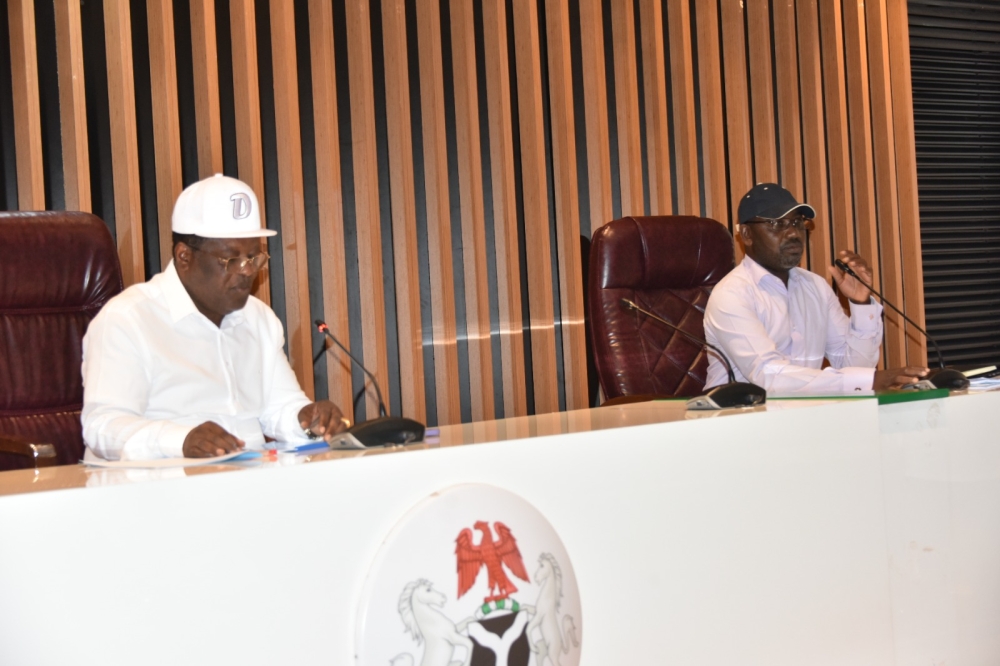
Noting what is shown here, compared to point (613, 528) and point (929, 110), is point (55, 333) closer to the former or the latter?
point (613, 528)

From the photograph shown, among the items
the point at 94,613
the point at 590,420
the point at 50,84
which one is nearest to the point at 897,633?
the point at 590,420


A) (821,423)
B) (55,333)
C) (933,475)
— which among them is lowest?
(933,475)

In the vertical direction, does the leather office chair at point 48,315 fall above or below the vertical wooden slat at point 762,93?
below

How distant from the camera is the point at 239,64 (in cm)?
309

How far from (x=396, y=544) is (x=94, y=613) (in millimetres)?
409

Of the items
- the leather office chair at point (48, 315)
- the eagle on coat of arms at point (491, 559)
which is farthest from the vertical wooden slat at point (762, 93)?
the eagle on coat of arms at point (491, 559)

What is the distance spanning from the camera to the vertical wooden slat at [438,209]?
350cm

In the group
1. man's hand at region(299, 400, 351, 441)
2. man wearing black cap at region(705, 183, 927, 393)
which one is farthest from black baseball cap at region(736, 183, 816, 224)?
man's hand at region(299, 400, 351, 441)

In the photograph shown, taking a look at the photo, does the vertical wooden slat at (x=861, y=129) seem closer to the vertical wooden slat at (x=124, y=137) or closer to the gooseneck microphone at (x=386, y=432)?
the vertical wooden slat at (x=124, y=137)

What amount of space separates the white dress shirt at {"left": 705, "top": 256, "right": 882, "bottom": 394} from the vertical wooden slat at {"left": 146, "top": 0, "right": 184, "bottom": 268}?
69.3 inches

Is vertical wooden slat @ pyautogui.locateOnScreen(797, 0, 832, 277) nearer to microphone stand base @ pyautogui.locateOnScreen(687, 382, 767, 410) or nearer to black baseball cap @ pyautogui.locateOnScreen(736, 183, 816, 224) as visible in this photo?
black baseball cap @ pyautogui.locateOnScreen(736, 183, 816, 224)

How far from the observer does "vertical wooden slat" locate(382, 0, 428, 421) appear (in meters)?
3.41

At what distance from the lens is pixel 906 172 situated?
4457 mm

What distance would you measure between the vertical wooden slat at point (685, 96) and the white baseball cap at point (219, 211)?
7.57 ft
